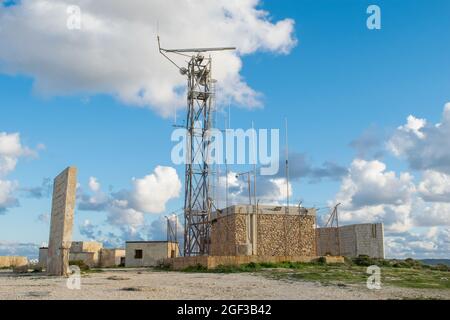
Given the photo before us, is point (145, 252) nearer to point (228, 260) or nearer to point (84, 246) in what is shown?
point (84, 246)

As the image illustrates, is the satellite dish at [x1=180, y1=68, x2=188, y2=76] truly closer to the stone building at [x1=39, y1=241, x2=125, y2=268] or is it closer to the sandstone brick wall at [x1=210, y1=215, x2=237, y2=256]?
the sandstone brick wall at [x1=210, y1=215, x2=237, y2=256]

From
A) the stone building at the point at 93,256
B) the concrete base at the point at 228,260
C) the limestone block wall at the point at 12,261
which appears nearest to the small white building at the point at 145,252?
the stone building at the point at 93,256

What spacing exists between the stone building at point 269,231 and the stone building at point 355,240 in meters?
3.53

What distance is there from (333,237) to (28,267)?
23.0 meters

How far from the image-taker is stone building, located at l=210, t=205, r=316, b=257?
35.1m

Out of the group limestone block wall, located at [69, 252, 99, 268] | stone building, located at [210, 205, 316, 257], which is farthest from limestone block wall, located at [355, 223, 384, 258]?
limestone block wall, located at [69, 252, 99, 268]

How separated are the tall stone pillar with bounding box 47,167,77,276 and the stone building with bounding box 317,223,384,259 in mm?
21729

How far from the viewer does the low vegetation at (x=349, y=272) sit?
18.2 meters

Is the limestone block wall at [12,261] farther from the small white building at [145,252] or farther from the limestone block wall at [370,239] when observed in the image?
the limestone block wall at [370,239]

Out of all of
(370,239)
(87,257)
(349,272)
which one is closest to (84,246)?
(87,257)

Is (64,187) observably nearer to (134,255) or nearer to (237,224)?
(237,224)

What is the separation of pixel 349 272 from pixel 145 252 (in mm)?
29100
